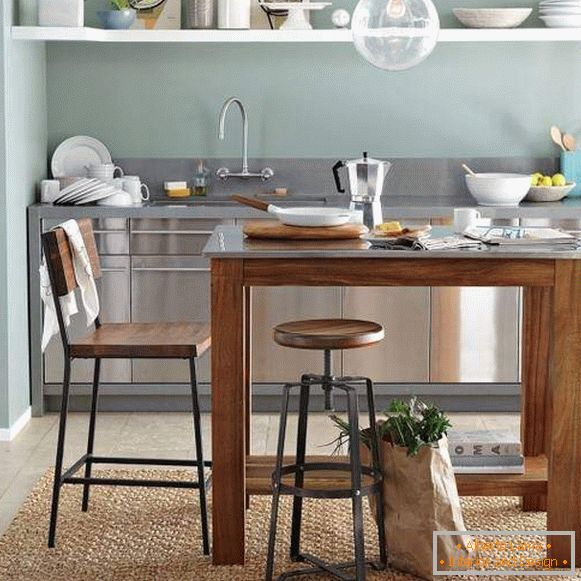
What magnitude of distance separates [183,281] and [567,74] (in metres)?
2.14

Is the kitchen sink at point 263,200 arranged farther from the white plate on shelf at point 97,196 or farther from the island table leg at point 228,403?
the island table leg at point 228,403

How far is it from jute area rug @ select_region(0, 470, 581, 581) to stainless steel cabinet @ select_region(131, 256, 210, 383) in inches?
49.9

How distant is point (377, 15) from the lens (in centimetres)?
409

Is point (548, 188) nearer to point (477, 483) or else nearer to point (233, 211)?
point (233, 211)

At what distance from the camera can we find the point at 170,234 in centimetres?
621

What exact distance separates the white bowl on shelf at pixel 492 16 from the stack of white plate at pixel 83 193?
6.00 feet

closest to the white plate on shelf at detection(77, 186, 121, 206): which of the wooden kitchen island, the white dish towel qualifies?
the white dish towel

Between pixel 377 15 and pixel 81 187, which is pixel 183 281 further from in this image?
pixel 377 15

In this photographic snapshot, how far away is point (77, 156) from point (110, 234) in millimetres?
684

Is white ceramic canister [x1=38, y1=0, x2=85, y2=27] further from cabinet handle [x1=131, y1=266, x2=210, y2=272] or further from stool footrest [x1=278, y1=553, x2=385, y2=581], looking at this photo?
stool footrest [x1=278, y1=553, x2=385, y2=581]

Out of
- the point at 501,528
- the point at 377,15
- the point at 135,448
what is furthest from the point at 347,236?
the point at 135,448

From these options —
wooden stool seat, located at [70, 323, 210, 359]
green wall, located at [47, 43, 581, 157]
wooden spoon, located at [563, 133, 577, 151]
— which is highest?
green wall, located at [47, 43, 581, 157]

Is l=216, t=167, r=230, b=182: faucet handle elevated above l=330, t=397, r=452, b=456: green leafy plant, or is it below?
above

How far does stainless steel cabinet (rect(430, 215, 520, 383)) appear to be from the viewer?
6203 millimetres
